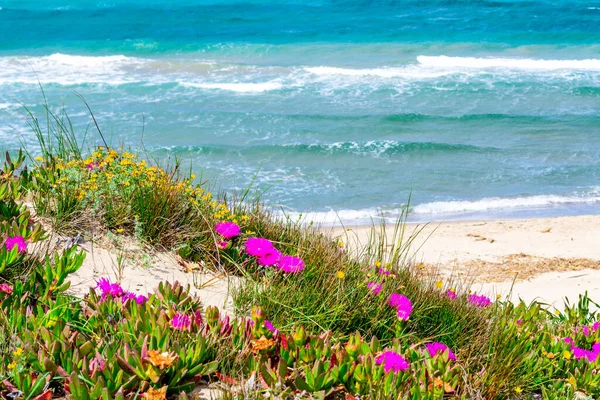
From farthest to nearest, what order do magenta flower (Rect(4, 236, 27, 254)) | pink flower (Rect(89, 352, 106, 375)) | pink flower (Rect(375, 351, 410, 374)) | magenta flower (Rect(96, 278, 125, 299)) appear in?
1. magenta flower (Rect(4, 236, 27, 254))
2. magenta flower (Rect(96, 278, 125, 299))
3. pink flower (Rect(375, 351, 410, 374))
4. pink flower (Rect(89, 352, 106, 375))

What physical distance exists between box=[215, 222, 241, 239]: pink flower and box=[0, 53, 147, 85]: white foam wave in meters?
15.2

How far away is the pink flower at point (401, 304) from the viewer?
374 cm

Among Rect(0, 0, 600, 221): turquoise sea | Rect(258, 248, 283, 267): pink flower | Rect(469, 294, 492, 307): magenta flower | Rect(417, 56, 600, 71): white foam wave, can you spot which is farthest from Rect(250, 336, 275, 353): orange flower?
Rect(417, 56, 600, 71): white foam wave

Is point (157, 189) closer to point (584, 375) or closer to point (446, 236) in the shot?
point (584, 375)

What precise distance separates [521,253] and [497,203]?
2344mm

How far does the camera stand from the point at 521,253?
876cm

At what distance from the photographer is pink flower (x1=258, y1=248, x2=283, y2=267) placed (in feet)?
13.6

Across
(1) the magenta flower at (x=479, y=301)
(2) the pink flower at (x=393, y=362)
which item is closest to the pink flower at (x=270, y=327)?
(2) the pink flower at (x=393, y=362)

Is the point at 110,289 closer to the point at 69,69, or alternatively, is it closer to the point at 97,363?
the point at 97,363

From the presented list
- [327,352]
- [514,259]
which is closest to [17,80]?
[514,259]

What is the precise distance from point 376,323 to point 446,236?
5.81m

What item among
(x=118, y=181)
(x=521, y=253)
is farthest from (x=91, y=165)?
(x=521, y=253)

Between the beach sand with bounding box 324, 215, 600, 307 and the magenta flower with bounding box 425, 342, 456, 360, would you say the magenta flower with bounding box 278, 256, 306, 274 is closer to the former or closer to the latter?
the magenta flower with bounding box 425, 342, 456, 360

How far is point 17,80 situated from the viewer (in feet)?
60.4
